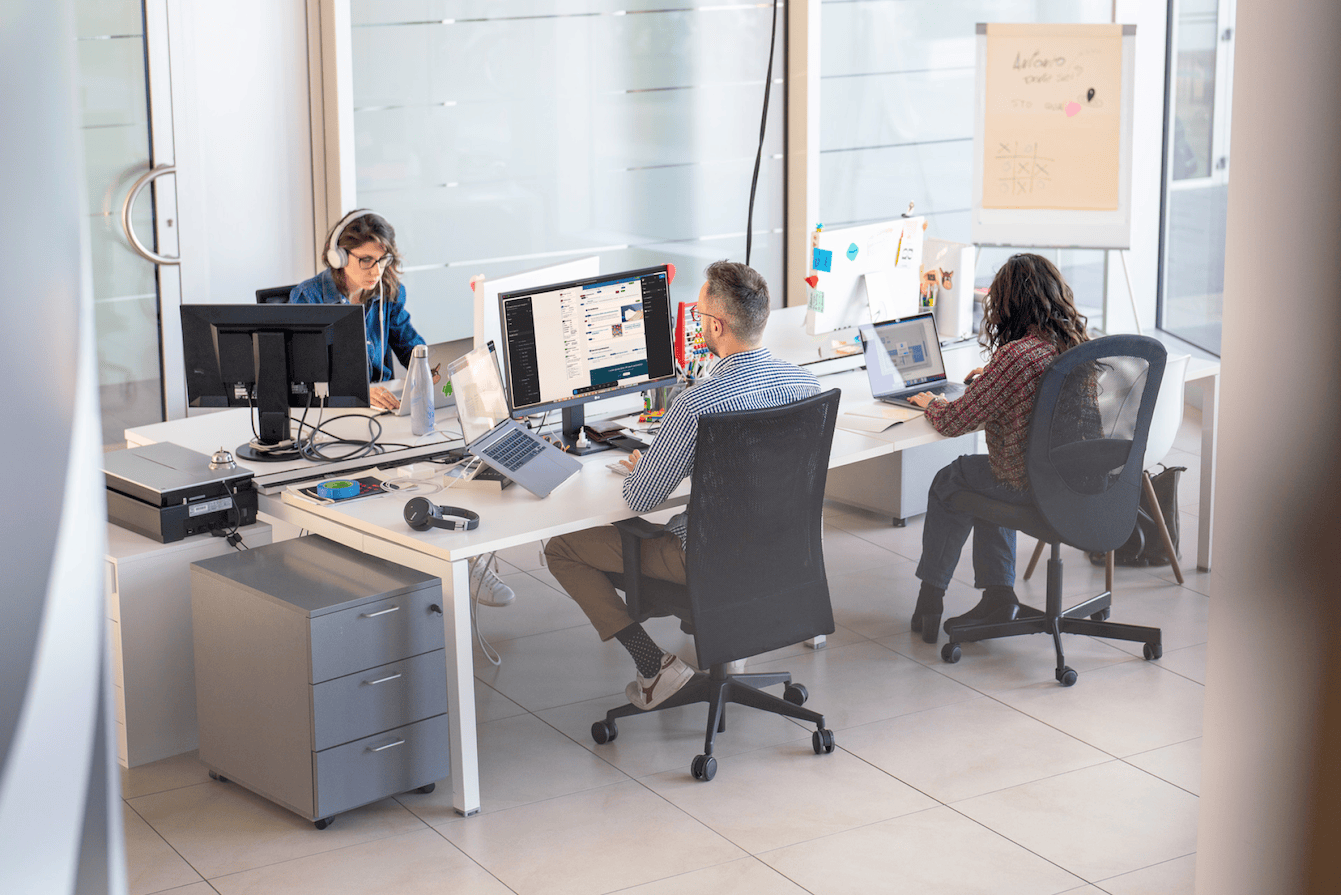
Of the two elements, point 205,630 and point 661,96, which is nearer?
point 205,630

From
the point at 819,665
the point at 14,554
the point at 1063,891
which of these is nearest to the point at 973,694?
the point at 819,665

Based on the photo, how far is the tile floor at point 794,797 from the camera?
9.13ft

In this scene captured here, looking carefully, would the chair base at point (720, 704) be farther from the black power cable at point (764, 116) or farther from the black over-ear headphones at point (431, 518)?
the black power cable at point (764, 116)

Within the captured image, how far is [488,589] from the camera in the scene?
423 cm

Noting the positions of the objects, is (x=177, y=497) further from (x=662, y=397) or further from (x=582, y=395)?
(x=662, y=397)

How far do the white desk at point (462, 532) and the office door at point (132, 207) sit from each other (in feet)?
6.09

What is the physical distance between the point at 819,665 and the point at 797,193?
3258mm

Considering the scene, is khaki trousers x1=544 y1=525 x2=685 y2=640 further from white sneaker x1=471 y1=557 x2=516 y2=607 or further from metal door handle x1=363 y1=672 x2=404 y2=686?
white sneaker x1=471 y1=557 x2=516 y2=607

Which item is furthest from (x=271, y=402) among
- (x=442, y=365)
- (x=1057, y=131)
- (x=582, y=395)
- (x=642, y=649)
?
(x=1057, y=131)

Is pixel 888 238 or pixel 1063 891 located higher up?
pixel 888 238

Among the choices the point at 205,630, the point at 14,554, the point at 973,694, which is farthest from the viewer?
the point at 973,694

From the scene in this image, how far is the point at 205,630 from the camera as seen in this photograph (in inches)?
123

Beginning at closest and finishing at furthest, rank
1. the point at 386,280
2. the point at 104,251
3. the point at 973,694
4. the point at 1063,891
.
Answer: the point at 1063,891 → the point at 973,694 → the point at 386,280 → the point at 104,251

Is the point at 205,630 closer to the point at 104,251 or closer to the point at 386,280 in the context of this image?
the point at 386,280
